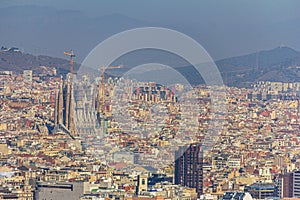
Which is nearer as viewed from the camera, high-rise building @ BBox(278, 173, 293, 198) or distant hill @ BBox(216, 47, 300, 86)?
high-rise building @ BBox(278, 173, 293, 198)

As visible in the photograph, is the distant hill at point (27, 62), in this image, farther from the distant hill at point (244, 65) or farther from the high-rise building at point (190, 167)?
the high-rise building at point (190, 167)

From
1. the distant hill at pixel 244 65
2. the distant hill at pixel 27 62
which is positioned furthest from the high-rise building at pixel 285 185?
the distant hill at pixel 27 62

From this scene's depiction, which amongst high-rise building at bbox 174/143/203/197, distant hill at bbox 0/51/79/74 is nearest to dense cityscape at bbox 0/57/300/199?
high-rise building at bbox 174/143/203/197

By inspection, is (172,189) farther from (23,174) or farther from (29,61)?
(29,61)

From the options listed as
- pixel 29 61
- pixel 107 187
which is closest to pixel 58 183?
pixel 107 187

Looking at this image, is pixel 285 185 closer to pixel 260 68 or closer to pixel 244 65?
pixel 244 65

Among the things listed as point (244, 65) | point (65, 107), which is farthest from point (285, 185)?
point (65, 107)

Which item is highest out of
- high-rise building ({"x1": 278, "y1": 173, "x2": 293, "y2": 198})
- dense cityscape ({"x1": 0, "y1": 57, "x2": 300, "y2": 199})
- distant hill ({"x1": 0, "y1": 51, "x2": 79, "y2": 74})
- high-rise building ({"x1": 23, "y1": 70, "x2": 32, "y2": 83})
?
distant hill ({"x1": 0, "y1": 51, "x2": 79, "y2": 74})

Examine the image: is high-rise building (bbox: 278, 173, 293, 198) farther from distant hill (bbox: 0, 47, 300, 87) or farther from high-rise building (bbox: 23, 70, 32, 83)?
high-rise building (bbox: 23, 70, 32, 83)
